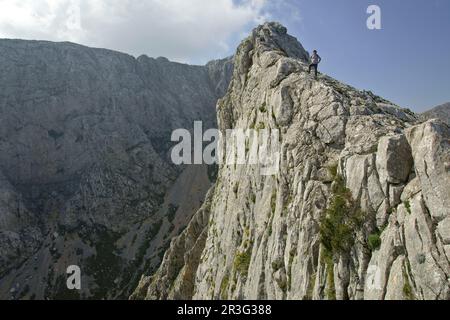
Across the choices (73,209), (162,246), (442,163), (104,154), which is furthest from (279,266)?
(104,154)

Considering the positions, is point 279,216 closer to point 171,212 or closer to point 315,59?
point 315,59

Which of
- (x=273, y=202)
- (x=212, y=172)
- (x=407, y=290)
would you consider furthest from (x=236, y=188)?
(x=212, y=172)

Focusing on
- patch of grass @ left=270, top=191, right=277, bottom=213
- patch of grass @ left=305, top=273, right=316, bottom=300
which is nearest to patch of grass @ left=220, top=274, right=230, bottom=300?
patch of grass @ left=270, top=191, right=277, bottom=213

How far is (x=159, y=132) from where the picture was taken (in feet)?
615

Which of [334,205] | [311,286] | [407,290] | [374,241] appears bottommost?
[311,286]

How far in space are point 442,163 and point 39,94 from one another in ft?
598

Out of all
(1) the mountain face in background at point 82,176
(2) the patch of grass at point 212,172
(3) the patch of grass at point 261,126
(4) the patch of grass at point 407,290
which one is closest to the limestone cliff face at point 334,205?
(4) the patch of grass at point 407,290

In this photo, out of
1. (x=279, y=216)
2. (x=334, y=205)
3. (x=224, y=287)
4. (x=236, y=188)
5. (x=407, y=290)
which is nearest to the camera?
(x=407, y=290)

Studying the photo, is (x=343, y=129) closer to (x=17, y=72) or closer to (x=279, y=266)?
(x=279, y=266)

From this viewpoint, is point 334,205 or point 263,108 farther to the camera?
point 263,108

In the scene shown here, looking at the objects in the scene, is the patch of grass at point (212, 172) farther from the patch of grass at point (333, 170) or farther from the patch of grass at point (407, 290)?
the patch of grass at point (407, 290)

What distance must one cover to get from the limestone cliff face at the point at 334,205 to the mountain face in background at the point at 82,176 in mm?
92098

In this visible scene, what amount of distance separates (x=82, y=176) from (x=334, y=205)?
489 ft

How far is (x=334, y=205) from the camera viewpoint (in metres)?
20.7
